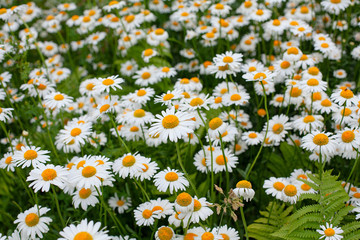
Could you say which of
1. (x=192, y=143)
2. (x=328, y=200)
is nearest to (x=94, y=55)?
(x=192, y=143)

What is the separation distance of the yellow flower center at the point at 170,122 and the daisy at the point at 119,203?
92cm

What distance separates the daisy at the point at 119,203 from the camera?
2.75 meters

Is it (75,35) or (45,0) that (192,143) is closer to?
(75,35)

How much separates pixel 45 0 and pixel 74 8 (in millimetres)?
2459

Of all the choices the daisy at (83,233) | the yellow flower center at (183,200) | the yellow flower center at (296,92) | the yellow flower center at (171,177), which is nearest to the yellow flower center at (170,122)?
the yellow flower center at (171,177)

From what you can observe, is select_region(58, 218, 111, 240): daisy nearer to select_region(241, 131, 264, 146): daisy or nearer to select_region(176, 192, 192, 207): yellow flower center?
select_region(176, 192, 192, 207): yellow flower center

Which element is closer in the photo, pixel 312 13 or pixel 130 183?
pixel 130 183

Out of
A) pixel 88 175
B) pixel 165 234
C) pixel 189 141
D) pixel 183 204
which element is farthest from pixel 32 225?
pixel 189 141

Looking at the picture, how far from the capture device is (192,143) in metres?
3.09

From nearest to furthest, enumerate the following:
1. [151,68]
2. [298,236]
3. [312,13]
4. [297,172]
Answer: [298,236] → [297,172] → [151,68] → [312,13]

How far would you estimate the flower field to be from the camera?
210cm

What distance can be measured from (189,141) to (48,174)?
99 centimetres

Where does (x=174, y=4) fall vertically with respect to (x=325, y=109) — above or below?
above

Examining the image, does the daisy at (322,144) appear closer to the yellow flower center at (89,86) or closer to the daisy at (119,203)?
the daisy at (119,203)
